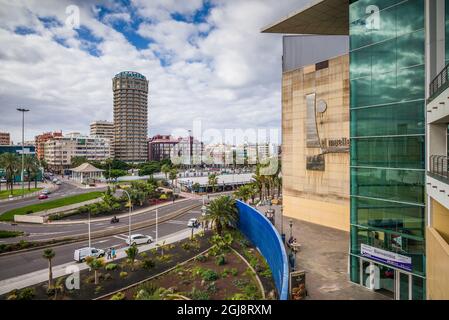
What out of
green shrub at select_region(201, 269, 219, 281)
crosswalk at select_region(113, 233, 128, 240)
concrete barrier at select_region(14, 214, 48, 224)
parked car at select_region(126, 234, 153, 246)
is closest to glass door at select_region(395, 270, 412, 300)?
green shrub at select_region(201, 269, 219, 281)

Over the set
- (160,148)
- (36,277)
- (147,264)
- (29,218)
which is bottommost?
(36,277)

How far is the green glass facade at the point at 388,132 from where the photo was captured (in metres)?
14.6

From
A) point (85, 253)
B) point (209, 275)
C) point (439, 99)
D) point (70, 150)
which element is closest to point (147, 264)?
Result: point (209, 275)

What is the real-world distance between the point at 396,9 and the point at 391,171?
9.27 metres

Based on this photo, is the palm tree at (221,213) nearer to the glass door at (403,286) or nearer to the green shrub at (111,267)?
the green shrub at (111,267)

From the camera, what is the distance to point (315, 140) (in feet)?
105

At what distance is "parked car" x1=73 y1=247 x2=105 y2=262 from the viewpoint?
82.8 ft

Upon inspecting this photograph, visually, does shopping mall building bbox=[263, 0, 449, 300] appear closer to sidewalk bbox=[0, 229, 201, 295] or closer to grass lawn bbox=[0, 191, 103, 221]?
sidewalk bbox=[0, 229, 201, 295]

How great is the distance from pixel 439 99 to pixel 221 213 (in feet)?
81.4

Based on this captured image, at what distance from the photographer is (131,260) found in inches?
902

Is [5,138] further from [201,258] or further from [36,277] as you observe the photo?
[201,258]

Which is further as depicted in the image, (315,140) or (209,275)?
(315,140)
